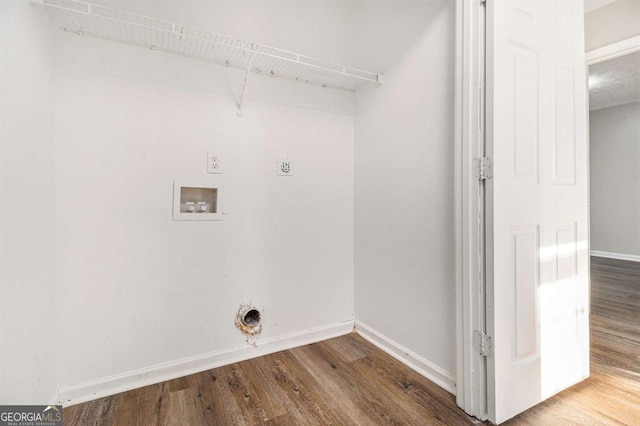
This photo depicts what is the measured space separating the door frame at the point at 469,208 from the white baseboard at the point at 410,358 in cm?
14

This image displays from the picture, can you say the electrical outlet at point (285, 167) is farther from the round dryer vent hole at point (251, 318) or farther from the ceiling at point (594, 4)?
the ceiling at point (594, 4)

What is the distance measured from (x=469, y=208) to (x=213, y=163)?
1420 mm

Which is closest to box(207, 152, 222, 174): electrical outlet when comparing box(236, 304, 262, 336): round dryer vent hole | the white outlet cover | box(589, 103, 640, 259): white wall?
the white outlet cover

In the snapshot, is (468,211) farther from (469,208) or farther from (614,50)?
(614,50)

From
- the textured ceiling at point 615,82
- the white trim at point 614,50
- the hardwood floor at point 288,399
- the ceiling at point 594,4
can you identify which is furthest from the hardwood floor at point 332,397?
the textured ceiling at point 615,82

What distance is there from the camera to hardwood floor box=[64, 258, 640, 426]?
1.33 m

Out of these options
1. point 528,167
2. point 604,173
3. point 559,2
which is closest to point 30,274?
point 528,167

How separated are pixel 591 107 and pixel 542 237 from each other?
562 cm

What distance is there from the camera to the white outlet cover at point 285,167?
1949mm

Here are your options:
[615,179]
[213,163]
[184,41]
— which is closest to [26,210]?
[213,163]

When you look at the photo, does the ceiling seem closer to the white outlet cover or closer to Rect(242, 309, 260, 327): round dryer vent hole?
the white outlet cover

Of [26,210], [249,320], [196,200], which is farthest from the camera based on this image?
[249,320]

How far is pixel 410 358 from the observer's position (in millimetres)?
1764

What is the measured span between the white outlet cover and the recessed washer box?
1.36ft
